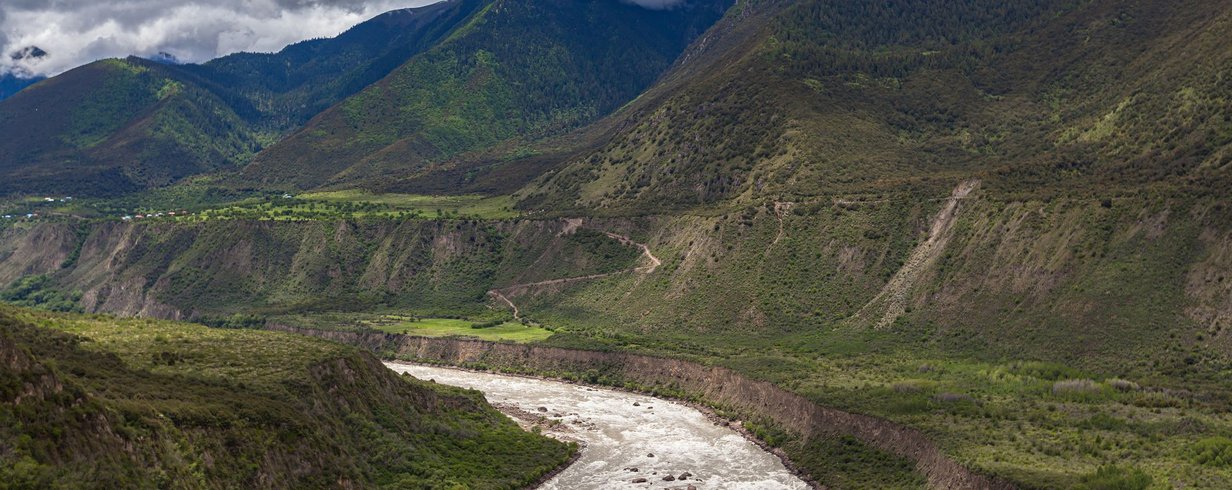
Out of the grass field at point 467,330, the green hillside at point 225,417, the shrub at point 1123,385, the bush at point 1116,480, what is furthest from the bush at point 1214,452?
the grass field at point 467,330

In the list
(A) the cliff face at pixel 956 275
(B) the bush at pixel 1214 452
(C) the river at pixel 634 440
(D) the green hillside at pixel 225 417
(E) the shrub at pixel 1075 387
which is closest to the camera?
(D) the green hillside at pixel 225 417

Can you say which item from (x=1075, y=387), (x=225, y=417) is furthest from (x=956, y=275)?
(x=225, y=417)

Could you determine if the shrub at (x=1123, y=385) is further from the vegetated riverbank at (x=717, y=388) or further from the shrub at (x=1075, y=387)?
the vegetated riverbank at (x=717, y=388)

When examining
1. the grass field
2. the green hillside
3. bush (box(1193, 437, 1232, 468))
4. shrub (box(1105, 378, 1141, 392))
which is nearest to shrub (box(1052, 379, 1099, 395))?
shrub (box(1105, 378, 1141, 392))

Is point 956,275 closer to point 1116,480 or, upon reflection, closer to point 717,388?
point 717,388

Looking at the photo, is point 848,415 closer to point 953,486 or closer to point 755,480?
point 755,480
